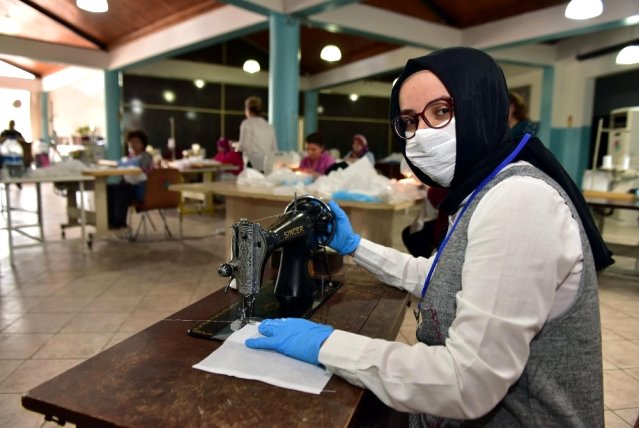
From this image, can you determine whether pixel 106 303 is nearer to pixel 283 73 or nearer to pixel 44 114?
pixel 283 73

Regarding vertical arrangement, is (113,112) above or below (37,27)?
below

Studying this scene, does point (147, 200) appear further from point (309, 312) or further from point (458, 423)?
point (458, 423)

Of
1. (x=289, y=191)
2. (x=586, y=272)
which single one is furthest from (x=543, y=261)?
(x=289, y=191)

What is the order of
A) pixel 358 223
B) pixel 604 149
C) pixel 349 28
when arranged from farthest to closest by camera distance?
pixel 604 149 < pixel 349 28 < pixel 358 223

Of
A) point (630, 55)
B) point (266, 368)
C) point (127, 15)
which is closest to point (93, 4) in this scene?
point (127, 15)

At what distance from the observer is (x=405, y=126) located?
1083 millimetres

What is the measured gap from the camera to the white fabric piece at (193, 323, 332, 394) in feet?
2.78

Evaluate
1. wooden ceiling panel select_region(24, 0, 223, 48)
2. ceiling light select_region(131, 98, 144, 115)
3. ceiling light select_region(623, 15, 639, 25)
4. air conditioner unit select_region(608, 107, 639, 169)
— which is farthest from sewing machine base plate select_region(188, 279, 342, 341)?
ceiling light select_region(131, 98, 144, 115)

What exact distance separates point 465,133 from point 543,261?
0.33m

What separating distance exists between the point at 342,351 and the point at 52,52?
10.9 m

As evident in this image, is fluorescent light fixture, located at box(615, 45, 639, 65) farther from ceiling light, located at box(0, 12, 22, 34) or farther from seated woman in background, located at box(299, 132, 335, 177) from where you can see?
ceiling light, located at box(0, 12, 22, 34)

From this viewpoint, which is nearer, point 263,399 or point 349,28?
point 263,399

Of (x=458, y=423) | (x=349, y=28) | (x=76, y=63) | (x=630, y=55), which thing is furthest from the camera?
(x=76, y=63)

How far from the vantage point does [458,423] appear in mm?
906
